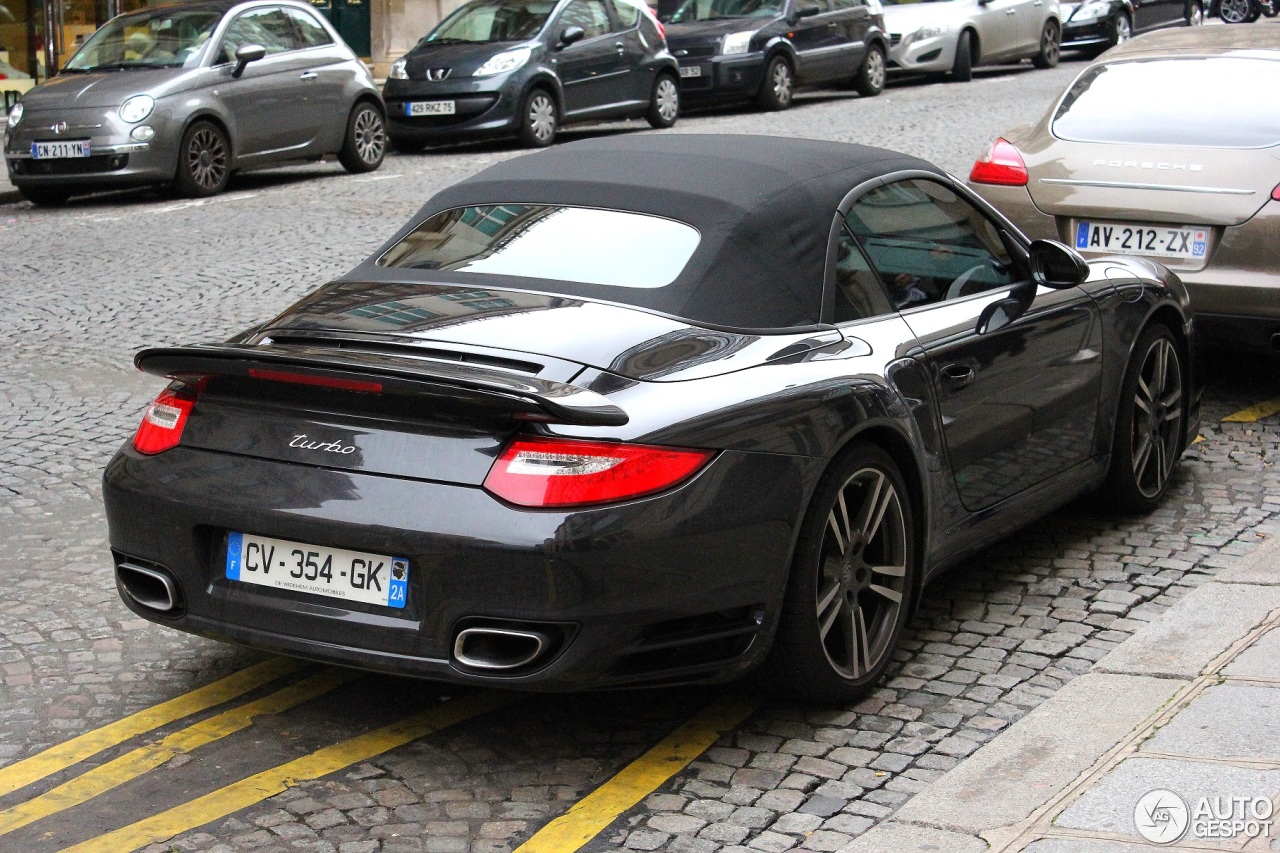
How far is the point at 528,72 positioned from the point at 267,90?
3299 mm

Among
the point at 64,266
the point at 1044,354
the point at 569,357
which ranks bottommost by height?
the point at 64,266

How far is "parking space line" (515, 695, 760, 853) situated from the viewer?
3863 millimetres

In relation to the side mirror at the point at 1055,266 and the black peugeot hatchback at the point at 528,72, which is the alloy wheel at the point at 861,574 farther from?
the black peugeot hatchback at the point at 528,72

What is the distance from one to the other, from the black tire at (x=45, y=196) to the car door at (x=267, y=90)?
1.48 m

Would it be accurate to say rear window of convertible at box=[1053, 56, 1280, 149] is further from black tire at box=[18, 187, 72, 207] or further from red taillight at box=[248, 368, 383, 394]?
black tire at box=[18, 187, 72, 207]

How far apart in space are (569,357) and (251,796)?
122 centimetres

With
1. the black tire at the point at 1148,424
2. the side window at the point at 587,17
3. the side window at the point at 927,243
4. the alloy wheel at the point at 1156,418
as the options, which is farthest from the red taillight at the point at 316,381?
the side window at the point at 587,17

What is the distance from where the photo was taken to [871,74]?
23766 mm

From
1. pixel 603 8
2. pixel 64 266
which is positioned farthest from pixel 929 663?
pixel 603 8

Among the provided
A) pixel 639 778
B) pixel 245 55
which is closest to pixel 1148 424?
pixel 639 778

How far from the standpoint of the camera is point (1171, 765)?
3977 millimetres

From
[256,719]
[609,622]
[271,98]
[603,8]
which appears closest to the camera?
[609,622]

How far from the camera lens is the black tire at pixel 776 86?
2173cm

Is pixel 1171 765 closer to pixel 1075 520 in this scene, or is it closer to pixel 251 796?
pixel 251 796
